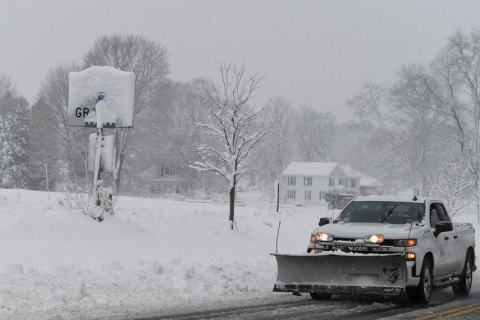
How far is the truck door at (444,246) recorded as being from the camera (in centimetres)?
1134

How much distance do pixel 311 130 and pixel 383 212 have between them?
92.7 metres

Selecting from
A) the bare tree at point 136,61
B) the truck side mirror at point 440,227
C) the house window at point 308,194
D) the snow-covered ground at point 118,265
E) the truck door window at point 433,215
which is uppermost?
the bare tree at point 136,61

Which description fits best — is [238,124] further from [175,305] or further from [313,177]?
[313,177]

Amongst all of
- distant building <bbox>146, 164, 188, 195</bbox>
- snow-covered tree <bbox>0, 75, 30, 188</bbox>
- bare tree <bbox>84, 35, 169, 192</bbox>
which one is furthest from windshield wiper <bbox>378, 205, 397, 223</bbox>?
distant building <bbox>146, 164, 188, 195</bbox>

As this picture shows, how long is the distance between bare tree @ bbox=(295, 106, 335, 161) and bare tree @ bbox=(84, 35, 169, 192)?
5140 cm

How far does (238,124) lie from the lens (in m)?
21.6

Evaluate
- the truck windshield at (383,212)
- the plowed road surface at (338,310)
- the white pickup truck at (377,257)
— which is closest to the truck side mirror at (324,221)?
the white pickup truck at (377,257)

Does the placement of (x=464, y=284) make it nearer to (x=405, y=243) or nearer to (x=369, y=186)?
(x=405, y=243)

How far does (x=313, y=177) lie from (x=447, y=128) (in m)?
30.8

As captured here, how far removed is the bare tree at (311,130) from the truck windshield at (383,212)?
3598 inches

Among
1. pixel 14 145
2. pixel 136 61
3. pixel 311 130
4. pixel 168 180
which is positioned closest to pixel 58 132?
pixel 14 145

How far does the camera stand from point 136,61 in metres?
53.2

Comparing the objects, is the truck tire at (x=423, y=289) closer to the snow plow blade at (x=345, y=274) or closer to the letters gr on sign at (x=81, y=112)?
the snow plow blade at (x=345, y=274)

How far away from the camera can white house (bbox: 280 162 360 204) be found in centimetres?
9306
